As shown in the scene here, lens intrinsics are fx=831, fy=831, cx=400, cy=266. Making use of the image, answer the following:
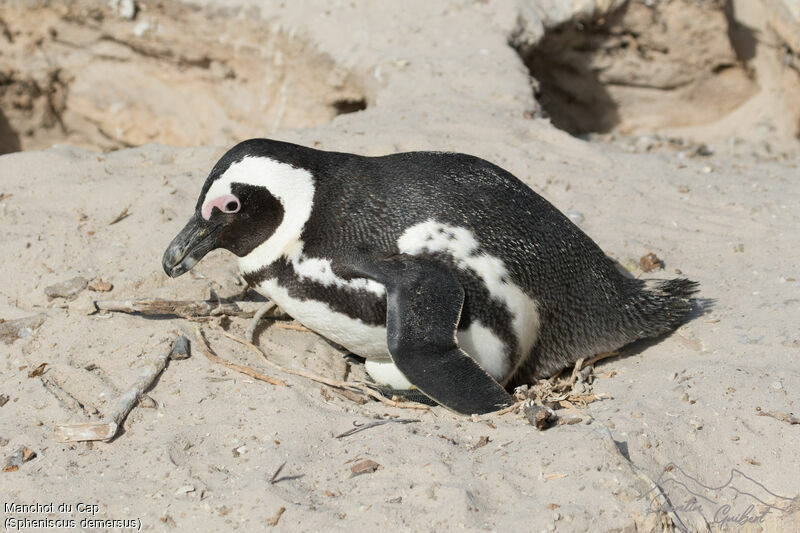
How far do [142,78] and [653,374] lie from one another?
197 inches

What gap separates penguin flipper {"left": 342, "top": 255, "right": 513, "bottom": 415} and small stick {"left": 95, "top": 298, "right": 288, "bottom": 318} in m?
0.89

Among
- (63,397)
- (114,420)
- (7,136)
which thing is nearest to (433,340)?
(114,420)

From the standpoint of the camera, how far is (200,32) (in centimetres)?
617

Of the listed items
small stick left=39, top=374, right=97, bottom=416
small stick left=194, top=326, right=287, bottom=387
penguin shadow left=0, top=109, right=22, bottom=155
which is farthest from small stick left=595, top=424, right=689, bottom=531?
penguin shadow left=0, top=109, right=22, bottom=155

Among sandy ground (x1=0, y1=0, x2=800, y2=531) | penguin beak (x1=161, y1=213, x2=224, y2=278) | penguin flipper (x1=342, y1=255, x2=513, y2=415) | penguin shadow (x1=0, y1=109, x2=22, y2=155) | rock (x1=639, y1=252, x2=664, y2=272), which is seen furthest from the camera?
penguin shadow (x1=0, y1=109, x2=22, y2=155)

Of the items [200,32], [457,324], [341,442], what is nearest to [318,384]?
[341,442]

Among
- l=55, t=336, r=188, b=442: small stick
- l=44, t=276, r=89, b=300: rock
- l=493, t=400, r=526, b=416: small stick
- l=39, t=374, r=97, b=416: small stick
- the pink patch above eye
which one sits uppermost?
the pink patch above eye

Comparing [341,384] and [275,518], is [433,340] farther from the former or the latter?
[275,518]

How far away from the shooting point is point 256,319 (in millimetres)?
3383

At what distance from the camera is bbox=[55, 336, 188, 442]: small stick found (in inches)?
106

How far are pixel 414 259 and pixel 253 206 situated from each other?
0.61 meters

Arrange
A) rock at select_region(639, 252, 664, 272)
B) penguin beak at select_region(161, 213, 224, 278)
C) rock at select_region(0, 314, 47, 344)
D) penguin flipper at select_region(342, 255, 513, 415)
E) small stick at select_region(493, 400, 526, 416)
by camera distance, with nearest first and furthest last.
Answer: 1. penguin flipper at select_region(342, 255, 513, 415)
2. small stick at select_region(493, 400, 526, 416)
3. penguin beak at select_region(161, 213, 224, 278)
4. rock at select_region(0, 314, 47, 344)
5. rock at select_region(639, 252, 664, 272)

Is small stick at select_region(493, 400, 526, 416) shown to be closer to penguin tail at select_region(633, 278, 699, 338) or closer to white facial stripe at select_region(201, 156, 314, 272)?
penguin tail at select_region(633, 278, 699, 338)

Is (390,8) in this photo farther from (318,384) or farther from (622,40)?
(318,384)
